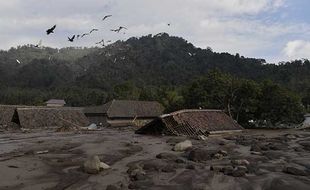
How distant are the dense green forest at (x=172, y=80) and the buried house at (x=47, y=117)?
45.4ft

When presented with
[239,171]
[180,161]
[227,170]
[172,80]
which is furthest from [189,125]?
[172,80]

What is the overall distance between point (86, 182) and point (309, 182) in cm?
877

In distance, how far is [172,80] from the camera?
133 meters

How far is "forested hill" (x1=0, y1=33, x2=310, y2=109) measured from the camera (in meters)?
113

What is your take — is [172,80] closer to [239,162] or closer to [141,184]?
[239,162]

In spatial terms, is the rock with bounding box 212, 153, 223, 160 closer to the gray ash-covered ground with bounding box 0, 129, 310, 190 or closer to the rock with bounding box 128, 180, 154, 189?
the gray ash-covered ground with bounding box 0, 129, 310, 190

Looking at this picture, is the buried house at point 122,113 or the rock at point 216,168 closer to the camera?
the rock at point 216,168

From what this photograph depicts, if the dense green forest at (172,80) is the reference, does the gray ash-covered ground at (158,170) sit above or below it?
below

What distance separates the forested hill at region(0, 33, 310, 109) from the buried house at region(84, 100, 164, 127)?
14.6 metres

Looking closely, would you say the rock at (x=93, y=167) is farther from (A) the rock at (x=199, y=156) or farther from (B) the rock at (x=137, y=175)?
(A) the rock at (x=199, y=156)

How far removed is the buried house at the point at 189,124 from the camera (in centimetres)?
3934

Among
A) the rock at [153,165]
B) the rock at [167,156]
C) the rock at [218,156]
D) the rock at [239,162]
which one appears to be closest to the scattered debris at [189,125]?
the rock at [167,156]

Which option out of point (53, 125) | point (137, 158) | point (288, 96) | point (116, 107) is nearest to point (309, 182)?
point (137, 158)

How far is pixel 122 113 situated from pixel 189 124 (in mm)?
36200
